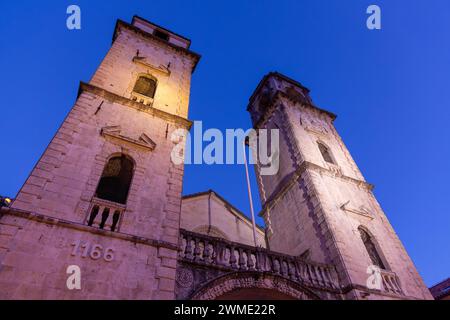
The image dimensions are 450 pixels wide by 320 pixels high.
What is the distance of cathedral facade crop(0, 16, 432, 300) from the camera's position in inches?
284

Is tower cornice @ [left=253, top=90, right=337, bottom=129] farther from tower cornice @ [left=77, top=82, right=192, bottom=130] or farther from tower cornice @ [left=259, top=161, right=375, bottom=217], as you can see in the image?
tower cornice @ [left=77, top=82, right=192, bottom=130]

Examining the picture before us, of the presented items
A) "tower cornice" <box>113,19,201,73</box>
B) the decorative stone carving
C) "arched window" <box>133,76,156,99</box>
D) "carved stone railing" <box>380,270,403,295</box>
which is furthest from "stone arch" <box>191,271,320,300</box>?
"tower cornice" <box>113,19,201,73</box>

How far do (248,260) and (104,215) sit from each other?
4863 mm

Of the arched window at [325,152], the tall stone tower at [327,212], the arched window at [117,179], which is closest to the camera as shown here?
the arched window at [117,179]

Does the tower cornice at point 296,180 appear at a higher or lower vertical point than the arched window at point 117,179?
higher

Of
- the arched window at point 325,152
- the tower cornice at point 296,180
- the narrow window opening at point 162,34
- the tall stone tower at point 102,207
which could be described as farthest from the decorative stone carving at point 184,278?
the narrow window opening at point 162,34

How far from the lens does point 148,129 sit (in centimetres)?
1220

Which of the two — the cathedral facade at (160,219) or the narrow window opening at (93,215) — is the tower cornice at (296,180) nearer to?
the cathedral facade at (160,219)

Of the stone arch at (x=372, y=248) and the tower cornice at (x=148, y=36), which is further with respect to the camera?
the tower cornice at (x=148, y=36)

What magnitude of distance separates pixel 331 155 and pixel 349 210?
196 inches

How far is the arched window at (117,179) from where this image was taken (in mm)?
10703

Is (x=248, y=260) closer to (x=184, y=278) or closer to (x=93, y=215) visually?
(x=184, y=278)

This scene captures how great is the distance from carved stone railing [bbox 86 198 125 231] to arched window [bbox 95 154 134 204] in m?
1.06

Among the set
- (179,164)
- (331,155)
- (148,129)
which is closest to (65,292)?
(179,164)
